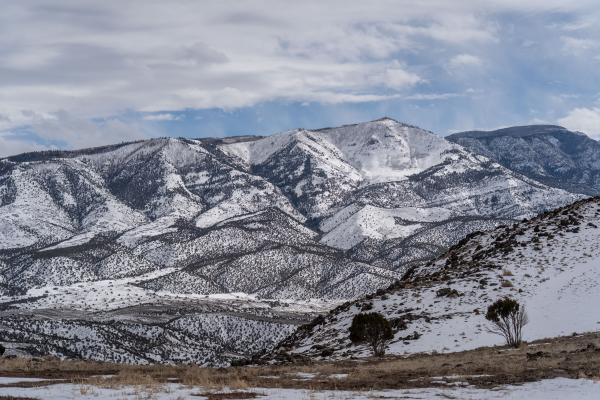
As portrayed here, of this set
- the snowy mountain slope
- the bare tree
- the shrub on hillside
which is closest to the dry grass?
the bare tree

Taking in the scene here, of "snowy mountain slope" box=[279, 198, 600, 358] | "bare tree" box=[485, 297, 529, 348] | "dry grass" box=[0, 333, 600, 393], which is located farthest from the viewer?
"snowy mountain slope" box=[279, 198, 600, 358]

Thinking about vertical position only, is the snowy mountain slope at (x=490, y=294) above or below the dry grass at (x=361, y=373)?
above

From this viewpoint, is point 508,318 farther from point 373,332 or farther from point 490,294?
point 490,294

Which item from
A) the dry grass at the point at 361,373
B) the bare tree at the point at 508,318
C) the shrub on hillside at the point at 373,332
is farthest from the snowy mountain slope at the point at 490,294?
the dry grass at the point at 361,373

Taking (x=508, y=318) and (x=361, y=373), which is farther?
(x=508, y=318)

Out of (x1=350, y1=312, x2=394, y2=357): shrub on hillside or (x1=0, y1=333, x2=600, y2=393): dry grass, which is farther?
(x1=350, y1=312, x2=394, y2=357): shrub on hillside

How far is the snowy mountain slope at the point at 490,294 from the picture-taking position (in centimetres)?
5222

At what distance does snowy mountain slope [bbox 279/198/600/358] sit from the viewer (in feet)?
171

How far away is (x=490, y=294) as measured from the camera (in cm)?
5897

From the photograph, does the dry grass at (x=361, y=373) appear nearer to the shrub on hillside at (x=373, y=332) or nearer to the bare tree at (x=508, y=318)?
the bare tree at (x=508, y=318)

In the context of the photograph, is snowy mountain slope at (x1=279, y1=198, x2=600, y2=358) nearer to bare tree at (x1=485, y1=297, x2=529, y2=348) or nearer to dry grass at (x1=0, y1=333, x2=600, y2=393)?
bare tree at (x1=485, y1=297, x2=529, y2=348)

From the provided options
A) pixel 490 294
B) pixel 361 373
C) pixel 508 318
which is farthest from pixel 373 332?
pixel 361 373

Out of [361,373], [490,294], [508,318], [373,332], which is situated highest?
[490,294]

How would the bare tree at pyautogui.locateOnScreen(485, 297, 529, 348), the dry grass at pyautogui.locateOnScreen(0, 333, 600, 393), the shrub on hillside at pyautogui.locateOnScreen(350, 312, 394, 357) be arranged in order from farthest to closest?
the shrub on hillside at pyautogui.locateOnScreen(350, 312, 394, 357), the bare tree at pyautogui.locateOnScreen(485, 297, 529, 348), the dry grass at pyautogui.locateOnScreen(0, 333, 600, 393)
